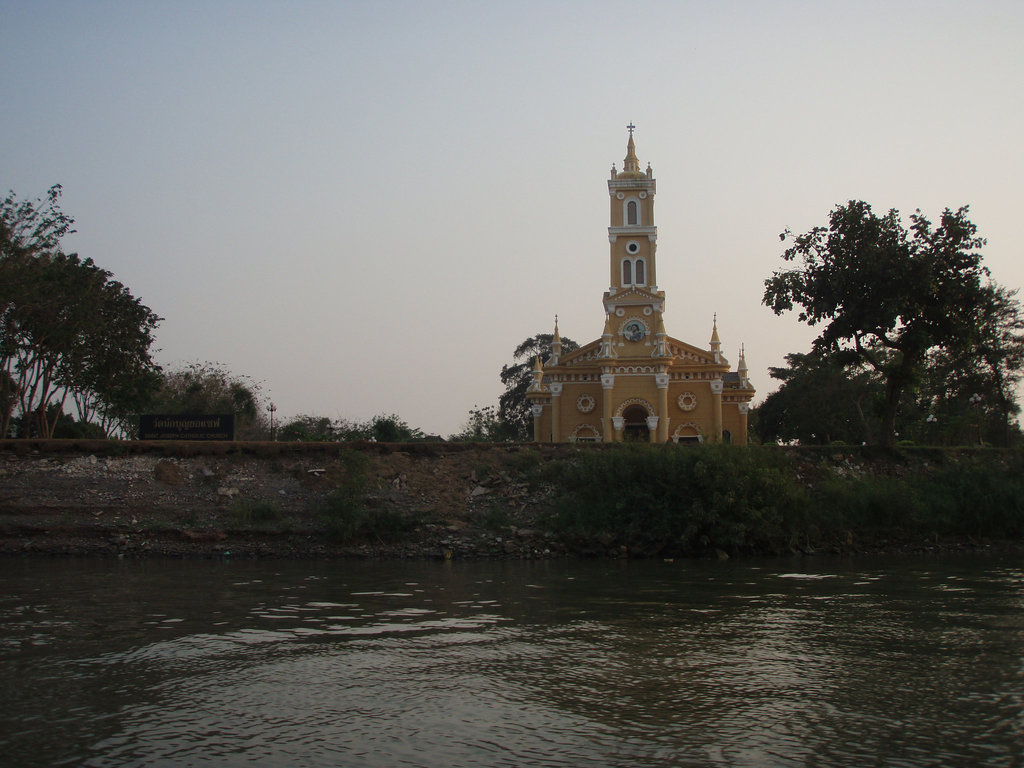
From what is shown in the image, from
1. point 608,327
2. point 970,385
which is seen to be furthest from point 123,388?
point 970,385

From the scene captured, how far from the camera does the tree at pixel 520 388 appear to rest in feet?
275

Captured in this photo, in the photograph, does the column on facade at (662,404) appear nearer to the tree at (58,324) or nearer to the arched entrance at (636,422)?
the arched entrance at (636,422)

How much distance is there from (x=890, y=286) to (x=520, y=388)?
2029 inches

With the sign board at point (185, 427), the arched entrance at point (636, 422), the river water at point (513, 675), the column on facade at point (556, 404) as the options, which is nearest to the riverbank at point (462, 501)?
the sign board at point (185, 427)

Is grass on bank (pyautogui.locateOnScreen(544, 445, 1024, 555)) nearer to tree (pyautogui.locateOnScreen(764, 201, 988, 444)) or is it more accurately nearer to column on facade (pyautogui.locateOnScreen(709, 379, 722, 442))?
tree (pyautogui.locateOnScreen(764, 201, 988, 444))

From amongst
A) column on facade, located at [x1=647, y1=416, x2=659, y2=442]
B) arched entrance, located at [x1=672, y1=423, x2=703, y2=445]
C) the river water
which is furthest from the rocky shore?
arched entrance, located at [x1=672, y1=423, x2=703, y2=445]

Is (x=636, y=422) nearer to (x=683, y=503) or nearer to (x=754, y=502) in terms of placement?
(x=683, y=503)

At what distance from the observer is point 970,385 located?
5112 centimetres

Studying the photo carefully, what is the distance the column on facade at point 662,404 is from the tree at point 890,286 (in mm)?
15688

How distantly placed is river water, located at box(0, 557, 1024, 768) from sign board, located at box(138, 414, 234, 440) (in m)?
18.0

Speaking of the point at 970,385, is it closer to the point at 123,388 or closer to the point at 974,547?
the point at 974,547

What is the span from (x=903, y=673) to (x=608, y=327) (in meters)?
46.9

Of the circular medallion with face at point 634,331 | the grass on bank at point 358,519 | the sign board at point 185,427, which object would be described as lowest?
the grass on bank at point 358,519

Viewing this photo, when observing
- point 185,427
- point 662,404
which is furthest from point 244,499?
point 662,404
